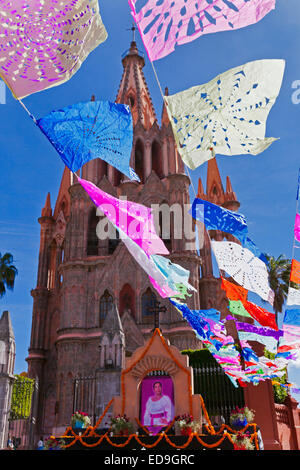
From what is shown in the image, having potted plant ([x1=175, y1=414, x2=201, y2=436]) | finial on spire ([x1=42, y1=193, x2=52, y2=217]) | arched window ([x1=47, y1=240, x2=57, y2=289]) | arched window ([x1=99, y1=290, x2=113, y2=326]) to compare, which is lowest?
potted plant ([x1=175, y1=414, x2=201, y2=436])

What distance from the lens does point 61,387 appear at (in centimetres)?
3234

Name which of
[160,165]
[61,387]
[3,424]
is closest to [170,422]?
[3,424]

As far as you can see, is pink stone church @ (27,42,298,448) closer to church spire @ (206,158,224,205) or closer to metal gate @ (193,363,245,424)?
church spire @ (206,158,224,205)

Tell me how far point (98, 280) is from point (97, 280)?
0.28 ft

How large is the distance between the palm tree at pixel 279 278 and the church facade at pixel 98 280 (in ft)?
16.2

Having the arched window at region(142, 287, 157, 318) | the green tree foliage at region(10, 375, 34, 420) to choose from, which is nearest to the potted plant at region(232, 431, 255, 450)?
the green tree foliage at region(10, 375, 34, 420)

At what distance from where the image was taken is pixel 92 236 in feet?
131

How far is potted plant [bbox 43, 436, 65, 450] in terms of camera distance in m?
12.6

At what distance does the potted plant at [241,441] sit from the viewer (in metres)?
11.6

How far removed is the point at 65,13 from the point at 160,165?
35.2 meters

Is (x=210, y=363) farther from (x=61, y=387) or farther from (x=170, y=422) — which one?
(x=61, y=387)

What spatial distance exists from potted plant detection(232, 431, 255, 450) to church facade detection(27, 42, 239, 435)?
19.9 meters

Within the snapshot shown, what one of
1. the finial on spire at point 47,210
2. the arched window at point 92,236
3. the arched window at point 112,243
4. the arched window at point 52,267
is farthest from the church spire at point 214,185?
the arched window at point 52,267

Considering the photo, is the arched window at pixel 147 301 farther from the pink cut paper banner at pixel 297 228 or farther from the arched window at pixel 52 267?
the pink cut paper banner at pixel 297 228
